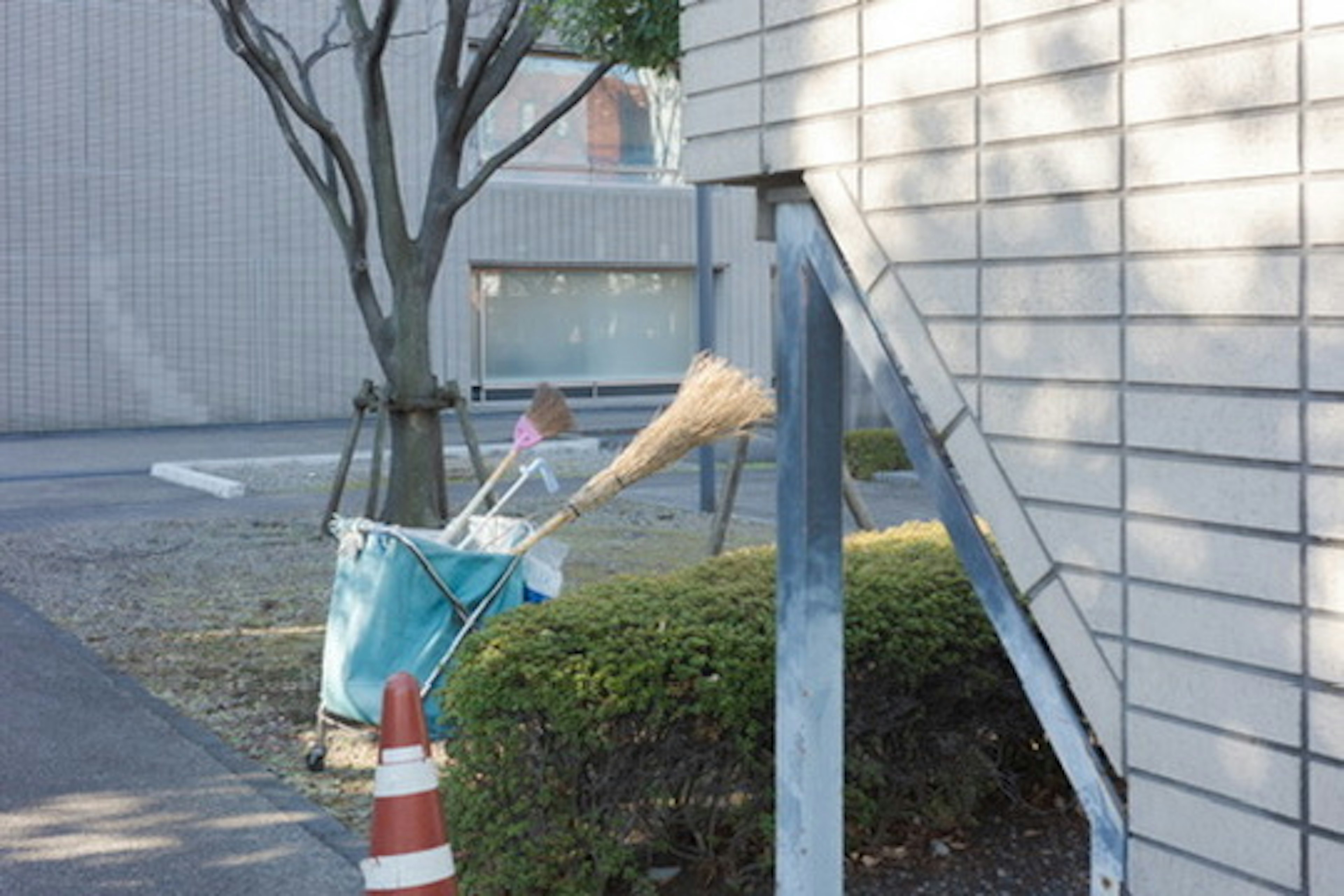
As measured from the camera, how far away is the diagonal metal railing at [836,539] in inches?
117

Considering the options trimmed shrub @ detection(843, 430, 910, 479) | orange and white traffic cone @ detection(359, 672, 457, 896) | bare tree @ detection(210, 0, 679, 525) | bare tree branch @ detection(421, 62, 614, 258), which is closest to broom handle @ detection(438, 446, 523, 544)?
orange and white traffic cone @ detection(359, 672, 457, 896)

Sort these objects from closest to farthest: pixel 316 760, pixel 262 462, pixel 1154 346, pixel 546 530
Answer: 1. pixel 1154 346
2. pixel 546 530
3. pixel 316 760
4. pixel 262 462

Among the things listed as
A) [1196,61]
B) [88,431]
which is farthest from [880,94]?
[88,431]

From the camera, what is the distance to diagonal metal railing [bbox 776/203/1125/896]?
9.78 feet

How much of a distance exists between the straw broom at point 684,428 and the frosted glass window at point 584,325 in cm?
2164

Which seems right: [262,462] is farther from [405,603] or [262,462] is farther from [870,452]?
[405,603]

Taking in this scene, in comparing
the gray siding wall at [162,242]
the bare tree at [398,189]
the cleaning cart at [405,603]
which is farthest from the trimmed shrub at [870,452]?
the cleaning cart at [405,603]

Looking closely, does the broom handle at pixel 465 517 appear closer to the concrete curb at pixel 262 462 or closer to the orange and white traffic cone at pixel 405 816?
the orange and white traffic cone at pixel 405 816

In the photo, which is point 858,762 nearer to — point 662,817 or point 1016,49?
point 662,817

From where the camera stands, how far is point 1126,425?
2811 millimetres

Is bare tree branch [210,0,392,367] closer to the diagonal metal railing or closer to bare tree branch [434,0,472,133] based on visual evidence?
bare tree branch [434,0,472,133]

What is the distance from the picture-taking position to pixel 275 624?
30.2 feet

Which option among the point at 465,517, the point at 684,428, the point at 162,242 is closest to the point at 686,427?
the point at 684,428

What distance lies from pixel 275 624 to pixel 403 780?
18.9ft
